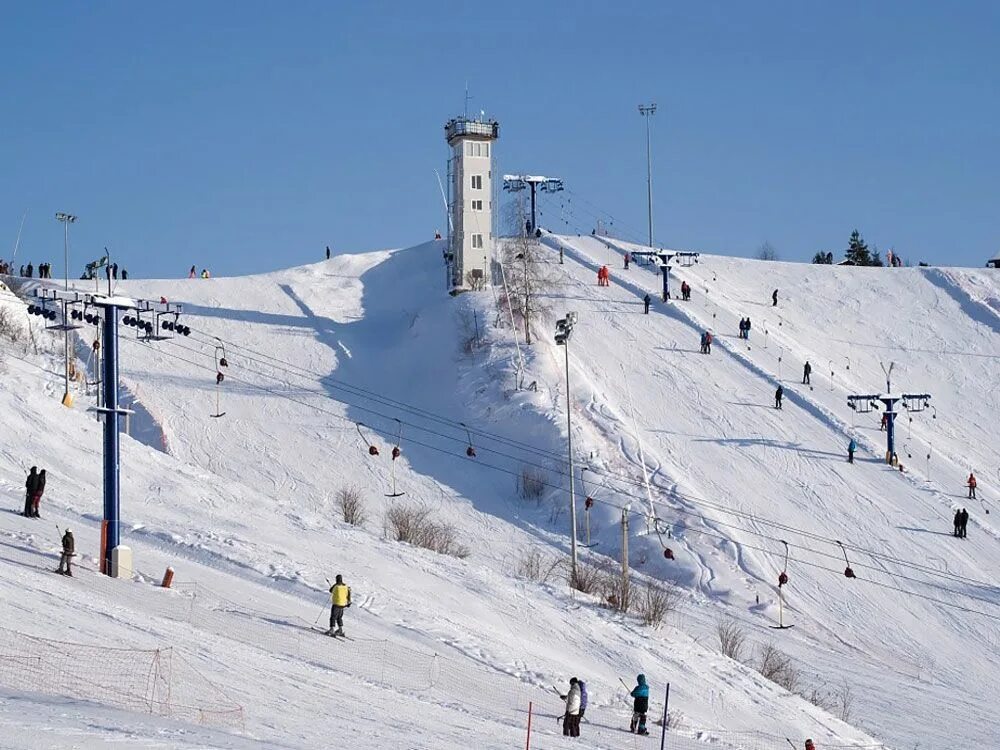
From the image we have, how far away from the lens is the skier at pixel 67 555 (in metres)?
23.3

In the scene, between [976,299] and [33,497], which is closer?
[33,497]

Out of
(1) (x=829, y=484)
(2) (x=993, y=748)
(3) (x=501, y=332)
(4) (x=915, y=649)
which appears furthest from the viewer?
(3) (x=501, y=332)

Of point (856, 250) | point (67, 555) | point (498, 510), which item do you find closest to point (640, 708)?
point (67, 555)

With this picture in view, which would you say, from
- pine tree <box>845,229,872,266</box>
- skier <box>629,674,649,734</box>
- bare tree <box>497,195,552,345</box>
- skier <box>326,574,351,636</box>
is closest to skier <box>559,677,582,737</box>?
skier <box>629,674,649,734</box>

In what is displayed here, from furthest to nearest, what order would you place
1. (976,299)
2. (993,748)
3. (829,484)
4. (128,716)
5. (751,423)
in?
(976,299) → (751,423) → (829,484) → (993,748) → (128,716)

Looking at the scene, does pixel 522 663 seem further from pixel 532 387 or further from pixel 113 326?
pixel 532 387

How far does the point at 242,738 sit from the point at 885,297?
190 ft

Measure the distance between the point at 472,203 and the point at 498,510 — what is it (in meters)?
23.9

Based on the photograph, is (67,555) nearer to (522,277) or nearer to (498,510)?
(498,510)

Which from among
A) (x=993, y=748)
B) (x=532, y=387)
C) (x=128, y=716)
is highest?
(x=532, y=387)

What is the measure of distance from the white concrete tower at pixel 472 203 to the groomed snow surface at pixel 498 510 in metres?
2.34

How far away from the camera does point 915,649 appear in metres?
33.3

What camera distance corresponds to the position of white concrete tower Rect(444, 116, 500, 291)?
6244 centimetres

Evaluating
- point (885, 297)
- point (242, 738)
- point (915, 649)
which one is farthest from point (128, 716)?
point (885, 297)
